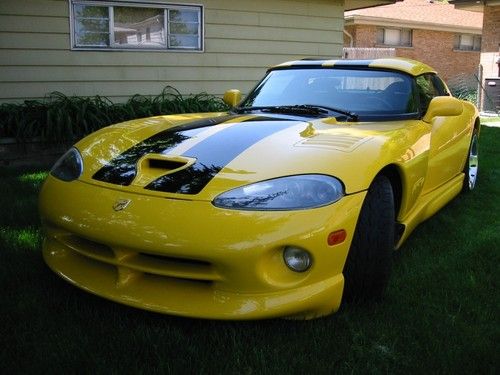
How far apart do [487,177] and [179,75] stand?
4449 millimetres

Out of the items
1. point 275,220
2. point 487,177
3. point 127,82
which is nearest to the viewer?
point 275,220

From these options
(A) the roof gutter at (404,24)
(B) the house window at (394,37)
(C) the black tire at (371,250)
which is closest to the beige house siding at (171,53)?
(C) the black tire at (371,250)

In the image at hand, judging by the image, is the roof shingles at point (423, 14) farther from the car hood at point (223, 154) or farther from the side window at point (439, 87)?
the car hood at point (223, 154)

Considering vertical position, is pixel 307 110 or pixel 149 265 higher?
pixel 307 110

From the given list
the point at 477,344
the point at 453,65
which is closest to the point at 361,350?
the point at 477,344

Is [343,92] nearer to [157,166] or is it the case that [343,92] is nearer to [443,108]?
[443,108]

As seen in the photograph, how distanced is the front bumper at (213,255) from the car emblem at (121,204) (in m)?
0.01

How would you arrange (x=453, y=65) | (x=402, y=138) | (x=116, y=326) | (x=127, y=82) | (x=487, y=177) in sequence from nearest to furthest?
(x=116, y=326) < (x=402, y=138) < (x=487, y=177) < (x=127, y=82) < (x=453, y=65)

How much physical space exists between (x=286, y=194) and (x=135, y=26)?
598cm

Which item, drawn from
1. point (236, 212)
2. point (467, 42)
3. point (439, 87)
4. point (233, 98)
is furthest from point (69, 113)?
point (467, 42)

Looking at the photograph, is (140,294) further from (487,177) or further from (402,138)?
(487,177)

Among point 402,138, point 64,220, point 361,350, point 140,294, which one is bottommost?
point 361,350

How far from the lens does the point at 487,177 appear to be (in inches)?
233

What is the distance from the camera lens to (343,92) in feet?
12.5
